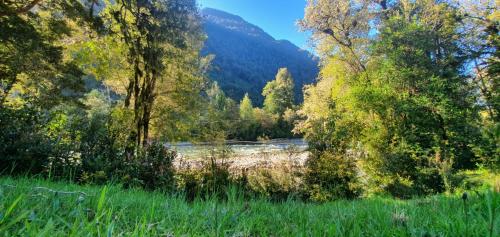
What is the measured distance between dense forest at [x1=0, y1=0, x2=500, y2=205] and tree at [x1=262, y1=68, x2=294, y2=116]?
177 feet

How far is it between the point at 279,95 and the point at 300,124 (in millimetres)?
58554

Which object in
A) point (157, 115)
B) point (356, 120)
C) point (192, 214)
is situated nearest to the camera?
point (192, 214)

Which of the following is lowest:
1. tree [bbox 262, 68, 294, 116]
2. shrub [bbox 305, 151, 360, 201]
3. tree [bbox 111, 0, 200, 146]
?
shrub [bbox 305, 151, 360, 201]

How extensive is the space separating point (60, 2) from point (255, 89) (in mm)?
175207

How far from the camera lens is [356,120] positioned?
48.6 ft

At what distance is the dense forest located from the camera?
8203mm

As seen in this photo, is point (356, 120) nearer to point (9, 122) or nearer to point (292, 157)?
point (292, 157)

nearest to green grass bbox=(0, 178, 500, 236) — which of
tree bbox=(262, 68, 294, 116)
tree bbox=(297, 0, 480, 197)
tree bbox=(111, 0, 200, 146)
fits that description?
tree bbox=(297, 0, 480, 197)

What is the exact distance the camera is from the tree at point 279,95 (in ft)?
246

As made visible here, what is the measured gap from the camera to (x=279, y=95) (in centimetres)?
7825

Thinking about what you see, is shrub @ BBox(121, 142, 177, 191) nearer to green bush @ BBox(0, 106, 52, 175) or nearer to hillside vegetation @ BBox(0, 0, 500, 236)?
hillside vegetation @ BBox(0, 0, 500, 236)

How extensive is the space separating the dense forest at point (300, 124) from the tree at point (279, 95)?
54.1 m

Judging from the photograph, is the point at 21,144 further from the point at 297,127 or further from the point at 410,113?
the point at 297,127

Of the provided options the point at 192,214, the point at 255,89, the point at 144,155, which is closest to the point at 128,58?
the point at 144,155
